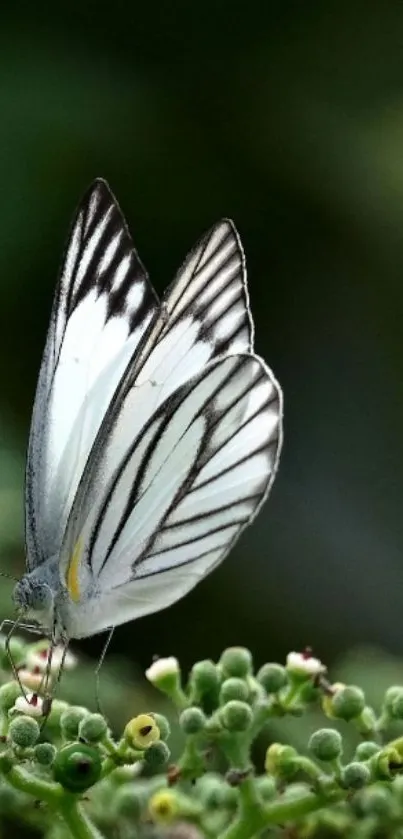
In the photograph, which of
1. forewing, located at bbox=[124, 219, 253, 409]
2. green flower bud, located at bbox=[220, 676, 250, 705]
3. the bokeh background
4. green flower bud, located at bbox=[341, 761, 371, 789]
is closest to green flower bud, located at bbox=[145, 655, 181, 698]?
green flower bud, located at bbox=[220, 676, 250, 705]

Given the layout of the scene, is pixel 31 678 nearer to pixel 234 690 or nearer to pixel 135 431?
pixel 234 690

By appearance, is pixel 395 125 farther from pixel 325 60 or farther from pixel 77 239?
pixel 77 239

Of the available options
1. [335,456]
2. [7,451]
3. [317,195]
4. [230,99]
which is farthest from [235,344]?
[230,99]

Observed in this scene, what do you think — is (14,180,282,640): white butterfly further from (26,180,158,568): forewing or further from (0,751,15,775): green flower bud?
(0,751,15,775): green flower bud

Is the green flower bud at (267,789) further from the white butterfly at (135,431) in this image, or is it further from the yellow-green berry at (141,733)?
the white butterfly at (135,431)

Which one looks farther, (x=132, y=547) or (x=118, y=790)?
(x=132, y=547)

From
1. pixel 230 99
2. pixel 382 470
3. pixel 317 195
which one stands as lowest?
pixel 382 470
